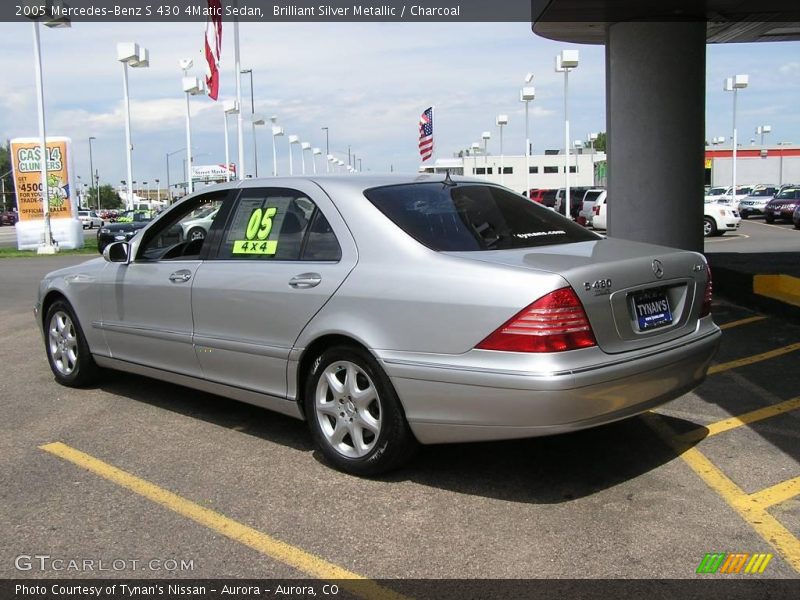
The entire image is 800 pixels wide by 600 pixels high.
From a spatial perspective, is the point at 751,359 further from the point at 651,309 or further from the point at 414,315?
the point at 414,315

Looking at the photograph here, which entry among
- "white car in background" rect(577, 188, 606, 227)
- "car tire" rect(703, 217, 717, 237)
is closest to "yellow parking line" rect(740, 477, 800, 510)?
"car tire" rect(703, 217, 717, 237)

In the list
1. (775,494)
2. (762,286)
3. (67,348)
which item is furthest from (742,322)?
(67,348)

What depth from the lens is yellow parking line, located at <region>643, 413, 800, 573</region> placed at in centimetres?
340

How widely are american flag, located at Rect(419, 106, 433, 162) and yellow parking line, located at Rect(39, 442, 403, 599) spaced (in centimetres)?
1172

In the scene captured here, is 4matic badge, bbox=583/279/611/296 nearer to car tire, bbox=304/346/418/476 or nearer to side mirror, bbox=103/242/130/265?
car tire, bbox=304/346/418/476

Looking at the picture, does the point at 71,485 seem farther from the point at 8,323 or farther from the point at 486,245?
the point at 8,323

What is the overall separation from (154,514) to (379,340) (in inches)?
54.7

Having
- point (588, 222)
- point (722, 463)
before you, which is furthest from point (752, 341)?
point (588, 222)

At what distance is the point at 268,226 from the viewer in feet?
16.1

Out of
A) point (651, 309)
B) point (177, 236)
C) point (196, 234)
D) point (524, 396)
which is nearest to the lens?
point (524, 396)

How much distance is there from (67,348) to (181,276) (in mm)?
1786

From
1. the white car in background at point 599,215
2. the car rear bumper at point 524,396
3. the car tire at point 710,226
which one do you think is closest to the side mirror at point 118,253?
the car rear bumper at point 524,396

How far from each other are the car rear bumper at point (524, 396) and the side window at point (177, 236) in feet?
7.20

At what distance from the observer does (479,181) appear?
5.10m
